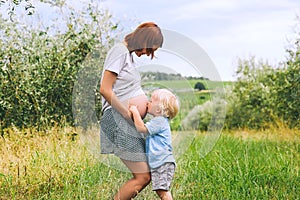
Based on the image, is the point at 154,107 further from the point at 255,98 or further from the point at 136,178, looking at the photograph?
the point at 255,98

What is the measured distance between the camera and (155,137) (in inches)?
137

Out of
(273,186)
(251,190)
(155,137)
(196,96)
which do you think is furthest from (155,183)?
(273,186)

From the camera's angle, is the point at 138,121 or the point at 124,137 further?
the point at 124,137

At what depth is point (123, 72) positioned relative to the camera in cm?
343

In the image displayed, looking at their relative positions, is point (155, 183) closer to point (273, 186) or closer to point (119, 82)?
point (119, 82)

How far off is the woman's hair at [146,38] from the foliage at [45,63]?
3.31 metres

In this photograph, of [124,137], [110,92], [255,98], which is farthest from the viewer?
[255,98]

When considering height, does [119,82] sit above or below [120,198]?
above

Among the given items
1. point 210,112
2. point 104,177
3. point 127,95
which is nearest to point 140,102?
point 127,95

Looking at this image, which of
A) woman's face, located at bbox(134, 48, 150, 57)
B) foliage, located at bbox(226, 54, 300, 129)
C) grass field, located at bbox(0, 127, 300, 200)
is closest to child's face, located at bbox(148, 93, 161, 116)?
woman's face, located at bbox(134, 48, 150, 57)

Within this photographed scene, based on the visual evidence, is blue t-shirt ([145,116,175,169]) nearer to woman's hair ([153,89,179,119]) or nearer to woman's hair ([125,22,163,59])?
woman's hair ([153,89,179,119])

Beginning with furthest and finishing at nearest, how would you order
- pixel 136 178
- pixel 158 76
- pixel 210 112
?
pixel 210 112
pixel 158 76
pixel 136 178

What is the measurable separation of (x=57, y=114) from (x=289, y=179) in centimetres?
381

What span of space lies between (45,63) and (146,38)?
13.8 ft
